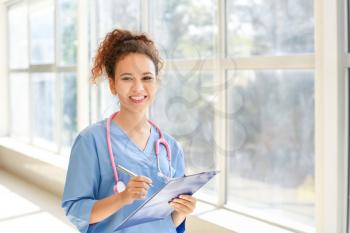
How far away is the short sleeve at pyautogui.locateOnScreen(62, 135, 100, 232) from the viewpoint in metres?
1.16

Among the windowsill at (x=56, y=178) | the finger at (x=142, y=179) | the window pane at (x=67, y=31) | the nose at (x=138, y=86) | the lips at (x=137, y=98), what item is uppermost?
the window pane at (x=67, y=31)

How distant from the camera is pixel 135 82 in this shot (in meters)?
1.19

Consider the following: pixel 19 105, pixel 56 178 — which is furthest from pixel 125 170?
pixel 19 105

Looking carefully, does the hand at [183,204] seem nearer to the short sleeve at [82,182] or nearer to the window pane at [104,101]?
the short sleeve at [82,182]

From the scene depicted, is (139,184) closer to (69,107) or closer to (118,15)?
(118,15)

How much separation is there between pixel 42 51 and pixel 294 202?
379 centimetres

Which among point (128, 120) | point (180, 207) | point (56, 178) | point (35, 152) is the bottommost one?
point (56, 178)

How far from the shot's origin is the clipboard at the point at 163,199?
1.08 m

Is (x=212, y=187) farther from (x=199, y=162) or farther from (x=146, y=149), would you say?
(x=146, y=149)

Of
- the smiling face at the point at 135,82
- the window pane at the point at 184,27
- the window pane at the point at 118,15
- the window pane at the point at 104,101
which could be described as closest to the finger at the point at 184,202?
the smiling face at the point at 135,82

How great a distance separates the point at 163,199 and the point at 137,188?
86 millimetres

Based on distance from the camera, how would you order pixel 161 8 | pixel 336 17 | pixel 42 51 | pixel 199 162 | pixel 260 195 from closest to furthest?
1. pixel 336 17
2. pixel 260 195
3. pixel 199 162
4. pixel 161 8
5. pixel 42 51

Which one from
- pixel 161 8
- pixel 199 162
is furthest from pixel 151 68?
pixel 161 8

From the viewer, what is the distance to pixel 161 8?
10.5ft
